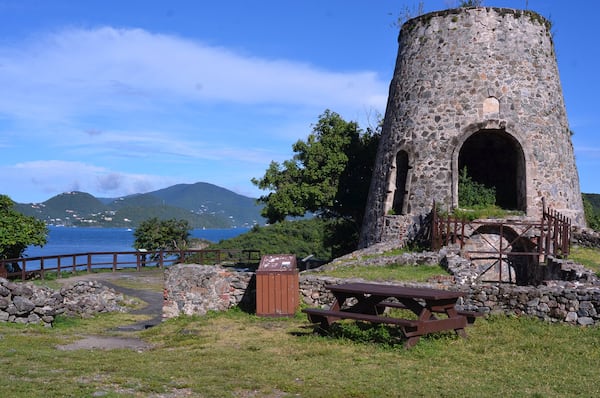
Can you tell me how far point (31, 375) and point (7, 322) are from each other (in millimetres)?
5370

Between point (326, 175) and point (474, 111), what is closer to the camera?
point (474, 111)

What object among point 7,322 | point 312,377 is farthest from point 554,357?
point 7,322

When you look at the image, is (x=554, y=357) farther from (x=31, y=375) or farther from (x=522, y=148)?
(x=522, y=148)

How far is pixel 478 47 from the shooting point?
21.5 metres

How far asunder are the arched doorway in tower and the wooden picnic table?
1318cm

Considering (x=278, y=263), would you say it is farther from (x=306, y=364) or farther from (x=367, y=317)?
(x=306, y=364)

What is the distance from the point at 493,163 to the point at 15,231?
1954 centimetres

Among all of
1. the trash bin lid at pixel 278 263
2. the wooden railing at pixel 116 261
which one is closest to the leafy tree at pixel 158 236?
the wooden railing at pixel 116 261

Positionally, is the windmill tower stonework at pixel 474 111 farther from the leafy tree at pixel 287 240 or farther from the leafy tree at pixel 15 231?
the leafy tree at pixel 287 240

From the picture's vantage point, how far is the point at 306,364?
919 cm

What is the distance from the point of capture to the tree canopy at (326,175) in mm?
28797

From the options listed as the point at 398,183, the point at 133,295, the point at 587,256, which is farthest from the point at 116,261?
the point at 587,256

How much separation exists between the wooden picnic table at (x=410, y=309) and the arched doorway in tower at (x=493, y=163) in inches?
519

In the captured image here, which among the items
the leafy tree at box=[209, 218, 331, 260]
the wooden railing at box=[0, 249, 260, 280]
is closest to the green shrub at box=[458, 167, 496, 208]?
the wooden railing at box=[0, 249, 260, 280]
